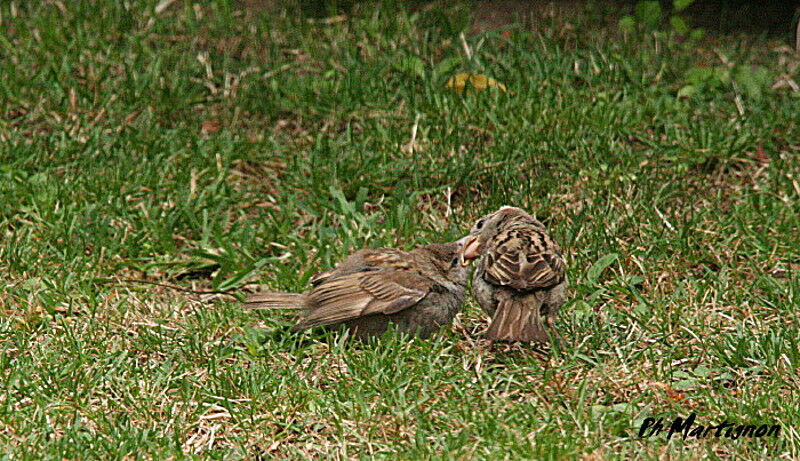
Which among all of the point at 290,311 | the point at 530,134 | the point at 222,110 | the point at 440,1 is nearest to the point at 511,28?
the point at 440,1

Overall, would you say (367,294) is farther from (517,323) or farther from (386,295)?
(517,323)

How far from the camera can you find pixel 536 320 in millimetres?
4914

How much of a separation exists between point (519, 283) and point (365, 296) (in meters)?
0.75

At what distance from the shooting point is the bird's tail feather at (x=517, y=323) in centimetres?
482

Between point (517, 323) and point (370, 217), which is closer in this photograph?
point (517, 323)

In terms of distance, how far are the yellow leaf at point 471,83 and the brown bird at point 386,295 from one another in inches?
96.7

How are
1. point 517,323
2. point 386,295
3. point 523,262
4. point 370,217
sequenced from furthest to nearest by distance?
point 370,217 → point 386,295 → point 523,262 → point 517,323

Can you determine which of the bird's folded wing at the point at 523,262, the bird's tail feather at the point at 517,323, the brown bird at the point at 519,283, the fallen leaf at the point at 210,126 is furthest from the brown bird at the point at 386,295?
the fallen leaf at the point at 210,126

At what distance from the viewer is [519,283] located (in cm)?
495

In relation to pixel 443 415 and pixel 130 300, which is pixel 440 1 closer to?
pixel 130 300

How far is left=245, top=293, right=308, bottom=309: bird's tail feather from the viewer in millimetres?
5375

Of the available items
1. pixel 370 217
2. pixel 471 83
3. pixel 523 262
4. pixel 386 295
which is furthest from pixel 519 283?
pixel 471 83

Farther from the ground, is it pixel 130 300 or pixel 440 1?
pixel 440 1

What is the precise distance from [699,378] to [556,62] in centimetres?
365
